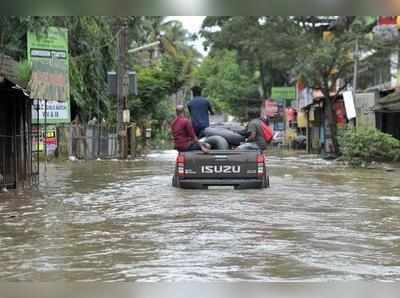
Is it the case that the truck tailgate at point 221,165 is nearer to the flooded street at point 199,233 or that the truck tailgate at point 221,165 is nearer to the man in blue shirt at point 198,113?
the flooded street at point 199,233

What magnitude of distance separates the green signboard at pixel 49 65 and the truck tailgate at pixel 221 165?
4.19 metres

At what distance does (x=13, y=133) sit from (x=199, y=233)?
8155 mm

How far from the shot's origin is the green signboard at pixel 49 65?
16.8 m

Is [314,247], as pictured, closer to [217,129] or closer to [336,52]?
[217,129]

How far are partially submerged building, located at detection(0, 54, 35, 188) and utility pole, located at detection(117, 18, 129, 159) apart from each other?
1411 cm

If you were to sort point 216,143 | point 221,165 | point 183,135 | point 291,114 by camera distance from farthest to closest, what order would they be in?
point 291,114, point 216,143, point 183,135, point 221,165

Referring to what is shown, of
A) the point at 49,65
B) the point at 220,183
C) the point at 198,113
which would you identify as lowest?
the point at 220,183

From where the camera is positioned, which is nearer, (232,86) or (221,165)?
(221,165)

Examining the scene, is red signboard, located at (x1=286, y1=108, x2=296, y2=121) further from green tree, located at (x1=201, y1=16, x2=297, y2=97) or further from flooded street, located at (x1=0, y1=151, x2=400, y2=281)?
flooded street, located at (x1=0, y1=151, x2=400, y2=281)

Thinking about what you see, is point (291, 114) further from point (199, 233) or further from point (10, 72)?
point (199, 233)

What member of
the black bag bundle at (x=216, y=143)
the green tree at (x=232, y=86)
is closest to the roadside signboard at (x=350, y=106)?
the black bag bundle at (x=216, y=143)

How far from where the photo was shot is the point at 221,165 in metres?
15.2

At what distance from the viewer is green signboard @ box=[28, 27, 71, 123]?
16828mm

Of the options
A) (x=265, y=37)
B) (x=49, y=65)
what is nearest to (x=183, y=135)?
(x=49, y=65)
